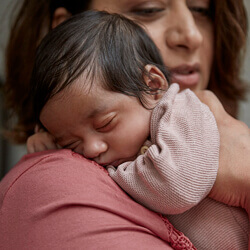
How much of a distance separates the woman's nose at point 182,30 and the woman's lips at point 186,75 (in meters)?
0.07

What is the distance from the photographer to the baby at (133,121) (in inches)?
Answer: 31.8

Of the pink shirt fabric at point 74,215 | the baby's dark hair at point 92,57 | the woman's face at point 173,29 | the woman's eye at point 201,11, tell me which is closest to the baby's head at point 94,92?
the baby's dark hair at point 92,57

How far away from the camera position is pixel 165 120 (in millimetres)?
879

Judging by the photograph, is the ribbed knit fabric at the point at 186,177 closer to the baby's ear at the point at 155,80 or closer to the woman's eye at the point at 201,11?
the baby's ear at the point at 155,80

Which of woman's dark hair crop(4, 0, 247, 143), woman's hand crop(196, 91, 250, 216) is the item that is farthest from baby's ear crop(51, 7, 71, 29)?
woman's hand crop(196, 91, 250, 216)

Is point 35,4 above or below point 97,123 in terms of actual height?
above

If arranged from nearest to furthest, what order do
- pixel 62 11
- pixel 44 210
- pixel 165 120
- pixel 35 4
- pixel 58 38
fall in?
pixel 44 210, pixel 165 120, pixel 58 38, pixel 62 11, pixel 35 4

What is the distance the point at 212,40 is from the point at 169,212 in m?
0.89

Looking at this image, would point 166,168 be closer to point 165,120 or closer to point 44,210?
point 165,120

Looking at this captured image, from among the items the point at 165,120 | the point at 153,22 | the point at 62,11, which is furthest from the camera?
the point at 62,11

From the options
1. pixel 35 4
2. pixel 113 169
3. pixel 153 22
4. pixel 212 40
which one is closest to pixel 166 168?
pixel 113 169

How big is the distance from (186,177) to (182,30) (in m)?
0.65

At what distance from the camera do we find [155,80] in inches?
40.7

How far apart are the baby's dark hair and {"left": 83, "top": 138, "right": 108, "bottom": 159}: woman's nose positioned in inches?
5.6
